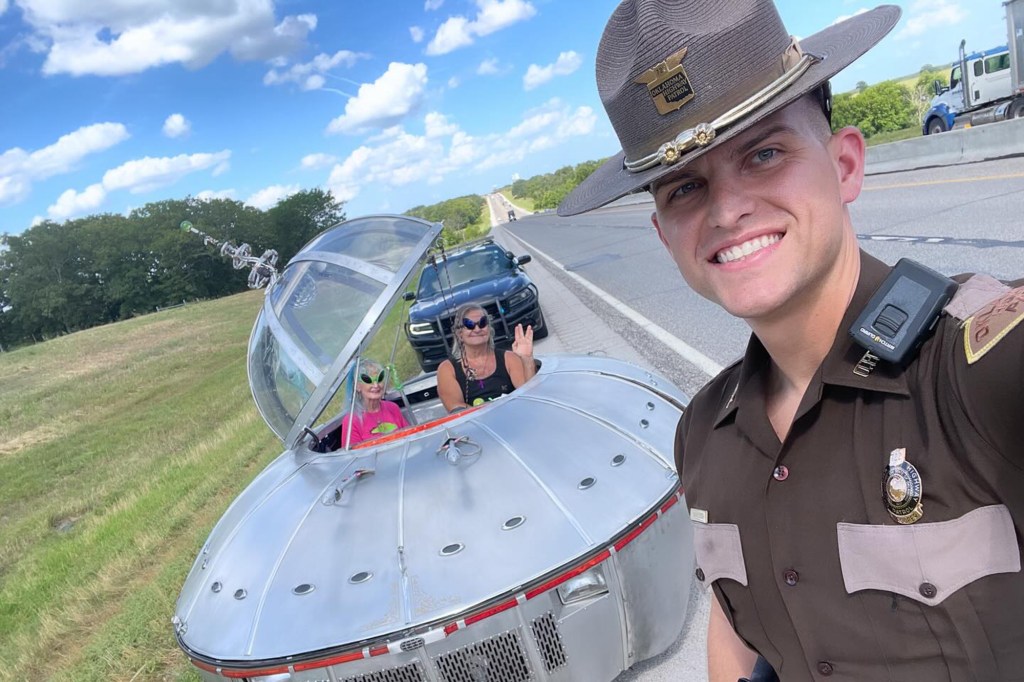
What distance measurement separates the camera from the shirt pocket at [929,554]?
1.02 metres

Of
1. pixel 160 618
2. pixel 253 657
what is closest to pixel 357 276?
pixel 253 657

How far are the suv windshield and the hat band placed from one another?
12.0 m

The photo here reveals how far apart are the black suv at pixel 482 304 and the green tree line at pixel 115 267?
76.5m

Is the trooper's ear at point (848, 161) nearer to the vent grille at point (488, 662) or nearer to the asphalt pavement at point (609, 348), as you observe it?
the vent grille at point (488, 662)

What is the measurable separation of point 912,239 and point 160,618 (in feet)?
33.7

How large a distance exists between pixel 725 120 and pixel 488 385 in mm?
4407

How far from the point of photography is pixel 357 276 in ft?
13.0

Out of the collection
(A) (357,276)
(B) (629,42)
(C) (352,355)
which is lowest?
(C) (352,355)

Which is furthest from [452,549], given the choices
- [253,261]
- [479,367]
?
[253,261]

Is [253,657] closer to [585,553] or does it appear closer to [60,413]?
[585,553]

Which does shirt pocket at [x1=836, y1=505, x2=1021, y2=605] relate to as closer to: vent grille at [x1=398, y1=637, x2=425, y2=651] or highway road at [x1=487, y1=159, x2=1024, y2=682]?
vent grille at [x1=398, y1=637, x2=425, y2=651]

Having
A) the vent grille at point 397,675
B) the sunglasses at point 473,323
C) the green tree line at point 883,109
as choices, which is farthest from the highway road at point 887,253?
the green tree line at point 883,109

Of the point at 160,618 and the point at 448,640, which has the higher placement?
the point at 448,640

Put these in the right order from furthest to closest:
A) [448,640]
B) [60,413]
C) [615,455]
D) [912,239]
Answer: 1. [60,413]
2. [912,239]
3. [615,455]
4. [448,640]
